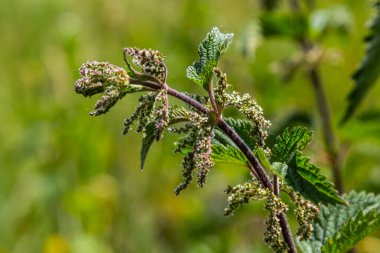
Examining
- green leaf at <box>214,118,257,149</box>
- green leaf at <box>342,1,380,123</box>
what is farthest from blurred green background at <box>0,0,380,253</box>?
green leaf at <box>214,118,257,149</box>

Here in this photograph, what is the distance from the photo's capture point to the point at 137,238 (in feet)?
10.9

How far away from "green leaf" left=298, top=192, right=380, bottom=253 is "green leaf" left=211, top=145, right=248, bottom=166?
0.71 ft

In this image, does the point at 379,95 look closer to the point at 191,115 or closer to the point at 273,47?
the point at 273,47

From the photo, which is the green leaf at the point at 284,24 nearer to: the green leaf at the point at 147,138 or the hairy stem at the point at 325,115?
the hairy stem at the point at 325,115

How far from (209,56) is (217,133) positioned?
0.16 metres

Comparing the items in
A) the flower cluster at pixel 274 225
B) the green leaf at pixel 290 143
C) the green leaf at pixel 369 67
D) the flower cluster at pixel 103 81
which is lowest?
the flower cluster at pixel 274 225

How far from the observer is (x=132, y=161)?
4031 mm

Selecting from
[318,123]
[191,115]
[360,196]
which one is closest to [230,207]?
[191,115]

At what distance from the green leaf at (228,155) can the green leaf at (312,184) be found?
83mm

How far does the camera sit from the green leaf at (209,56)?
3.38 feet

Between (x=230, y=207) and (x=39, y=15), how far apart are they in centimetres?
476

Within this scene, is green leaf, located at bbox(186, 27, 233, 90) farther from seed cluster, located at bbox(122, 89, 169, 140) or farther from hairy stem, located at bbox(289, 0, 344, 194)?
hairy stem, located at bbox(289, 0, 344, 194)

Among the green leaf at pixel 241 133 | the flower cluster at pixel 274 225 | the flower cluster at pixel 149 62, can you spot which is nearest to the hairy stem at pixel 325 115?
the green leaf at pixel 241 133

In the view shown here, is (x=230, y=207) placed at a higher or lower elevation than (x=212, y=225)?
lower
